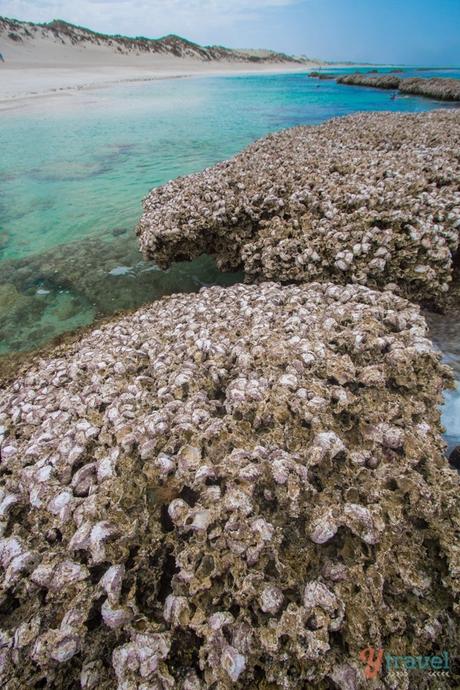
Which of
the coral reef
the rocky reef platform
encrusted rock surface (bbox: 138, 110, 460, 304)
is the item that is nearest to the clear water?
encrusted rock surface (bbox: 138, 110, 460, 304)

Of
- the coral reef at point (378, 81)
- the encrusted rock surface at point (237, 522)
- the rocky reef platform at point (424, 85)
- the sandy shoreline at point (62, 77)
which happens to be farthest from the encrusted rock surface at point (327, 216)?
the coral reef at point (378, 81)

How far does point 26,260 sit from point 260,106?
38003 mm

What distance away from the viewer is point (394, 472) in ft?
9.12

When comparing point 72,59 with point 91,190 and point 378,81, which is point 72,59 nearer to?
point 378,81

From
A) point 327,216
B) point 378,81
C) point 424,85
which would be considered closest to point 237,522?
point 327,216

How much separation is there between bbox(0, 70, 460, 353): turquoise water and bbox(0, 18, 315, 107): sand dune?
14.4 m

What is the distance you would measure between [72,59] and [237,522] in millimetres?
98478

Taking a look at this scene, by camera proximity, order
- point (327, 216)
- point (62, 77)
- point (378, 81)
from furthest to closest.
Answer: point (62, 77)
point (378, 81)
point (327, 216)

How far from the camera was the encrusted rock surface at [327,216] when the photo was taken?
570 centimetres

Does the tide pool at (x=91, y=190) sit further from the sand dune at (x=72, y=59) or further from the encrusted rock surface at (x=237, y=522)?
the sand dune at (x=72, y=59)

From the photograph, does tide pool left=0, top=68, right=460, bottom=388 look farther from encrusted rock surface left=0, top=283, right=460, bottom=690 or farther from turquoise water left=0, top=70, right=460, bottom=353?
encrusted rock surface left=0, top=283, right=460, bottom=690

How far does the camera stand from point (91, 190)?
15742 millimetres

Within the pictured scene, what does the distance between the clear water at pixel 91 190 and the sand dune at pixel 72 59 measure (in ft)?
45.8

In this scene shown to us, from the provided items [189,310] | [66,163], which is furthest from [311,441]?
[66,163]
